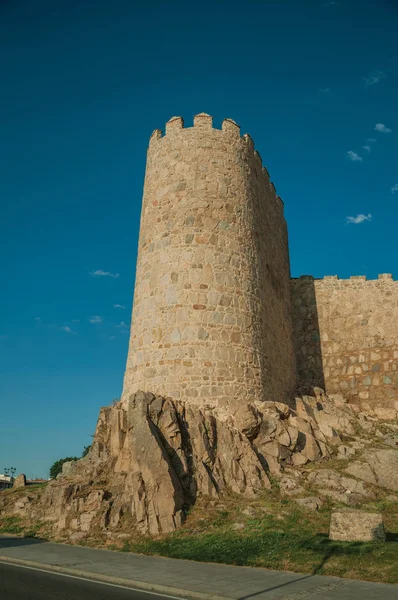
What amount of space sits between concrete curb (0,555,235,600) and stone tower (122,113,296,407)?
19.6ft

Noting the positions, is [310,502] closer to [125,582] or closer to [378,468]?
[378,468]

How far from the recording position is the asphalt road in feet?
24.0

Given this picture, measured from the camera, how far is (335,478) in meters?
13.6

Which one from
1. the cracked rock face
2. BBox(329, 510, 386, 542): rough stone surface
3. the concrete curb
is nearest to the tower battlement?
the cracked rock face

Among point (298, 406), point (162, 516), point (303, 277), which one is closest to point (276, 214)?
point (303, 277)

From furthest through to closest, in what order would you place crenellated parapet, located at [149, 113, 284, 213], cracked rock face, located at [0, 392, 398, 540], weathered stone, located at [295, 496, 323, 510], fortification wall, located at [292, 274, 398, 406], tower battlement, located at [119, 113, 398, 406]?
fortification wall, located at [292, 274, 398, 406], crenellated parapet, located at [149, 113, 284, 213], tower battlement, located at [119, 113, 398, 406], cracked rock face, located at [0, 392, 398, 540], weathered stone, located at [295, 496, 323, 510]

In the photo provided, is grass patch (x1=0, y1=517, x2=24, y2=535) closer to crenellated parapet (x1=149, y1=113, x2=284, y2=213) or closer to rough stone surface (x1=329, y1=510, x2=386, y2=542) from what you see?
rough stone surface (x1=329, y1=510, x2=386, y2=542)

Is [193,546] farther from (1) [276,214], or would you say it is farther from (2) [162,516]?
(1) [276,214]

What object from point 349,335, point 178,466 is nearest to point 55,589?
point 178,466

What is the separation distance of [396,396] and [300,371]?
4.25 m

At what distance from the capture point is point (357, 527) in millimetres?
10039

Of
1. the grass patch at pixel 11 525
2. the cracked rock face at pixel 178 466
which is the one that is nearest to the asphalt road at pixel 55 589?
the cracked rock face at pixel 178 466

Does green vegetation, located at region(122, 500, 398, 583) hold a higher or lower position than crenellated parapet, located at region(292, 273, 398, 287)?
lower

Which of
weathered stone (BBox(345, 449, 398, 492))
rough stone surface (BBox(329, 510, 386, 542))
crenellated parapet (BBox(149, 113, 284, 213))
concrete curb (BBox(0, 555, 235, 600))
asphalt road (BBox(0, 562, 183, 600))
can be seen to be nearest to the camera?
Answer: asphalt road (BBox(0, 562, 183, 600))
